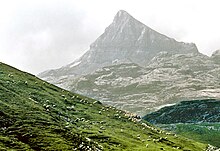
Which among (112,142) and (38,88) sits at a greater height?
(38,88)

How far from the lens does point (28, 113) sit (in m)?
65.7

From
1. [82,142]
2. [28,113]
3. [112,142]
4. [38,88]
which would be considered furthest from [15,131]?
[38,88]

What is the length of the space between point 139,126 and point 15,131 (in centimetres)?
5784

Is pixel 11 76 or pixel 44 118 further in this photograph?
pixel 11 76

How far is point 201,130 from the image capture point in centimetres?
16262

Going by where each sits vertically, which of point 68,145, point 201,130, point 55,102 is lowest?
point 68,145

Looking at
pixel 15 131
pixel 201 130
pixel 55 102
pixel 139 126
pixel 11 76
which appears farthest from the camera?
pixel 201 130

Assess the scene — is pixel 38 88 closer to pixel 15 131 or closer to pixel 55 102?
pixel 55 102

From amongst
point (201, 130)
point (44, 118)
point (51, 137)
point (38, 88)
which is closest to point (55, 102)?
point (38, 88)

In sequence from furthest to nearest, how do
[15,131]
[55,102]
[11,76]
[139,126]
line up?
[139,126]
[11,76]
[55,102]
[15,131]

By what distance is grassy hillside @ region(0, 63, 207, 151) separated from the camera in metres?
51.4

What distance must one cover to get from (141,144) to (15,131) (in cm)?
3329

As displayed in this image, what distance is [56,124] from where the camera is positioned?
66125 millimetres

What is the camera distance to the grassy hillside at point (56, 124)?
5141 centimetres
